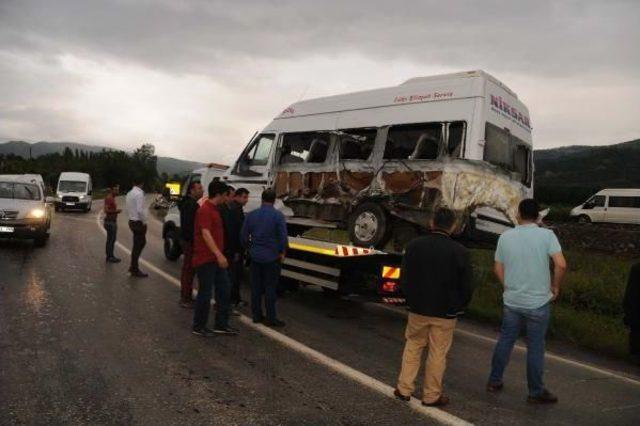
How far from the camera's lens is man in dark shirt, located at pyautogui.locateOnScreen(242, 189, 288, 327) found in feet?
23.2

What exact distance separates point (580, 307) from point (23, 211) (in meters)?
12.6

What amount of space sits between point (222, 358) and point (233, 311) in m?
2.42

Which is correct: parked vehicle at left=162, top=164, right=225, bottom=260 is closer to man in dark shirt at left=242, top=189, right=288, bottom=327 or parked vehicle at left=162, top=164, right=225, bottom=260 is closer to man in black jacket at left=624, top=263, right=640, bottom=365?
man in dark shirt at left=242, top=189, right=288, bottom=327

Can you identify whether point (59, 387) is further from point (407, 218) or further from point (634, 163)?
point (634, 163)

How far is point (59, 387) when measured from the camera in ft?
14.5

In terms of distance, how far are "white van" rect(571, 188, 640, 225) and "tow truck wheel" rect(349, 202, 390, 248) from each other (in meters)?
27.7

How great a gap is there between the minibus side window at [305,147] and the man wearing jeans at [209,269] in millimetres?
3872

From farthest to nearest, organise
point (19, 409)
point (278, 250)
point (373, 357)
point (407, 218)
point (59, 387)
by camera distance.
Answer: point (407, 218) < point (278, 250) < point (373, 357) < point (59, 387) < point (19, 409)

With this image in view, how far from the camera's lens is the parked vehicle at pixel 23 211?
43.0 ft

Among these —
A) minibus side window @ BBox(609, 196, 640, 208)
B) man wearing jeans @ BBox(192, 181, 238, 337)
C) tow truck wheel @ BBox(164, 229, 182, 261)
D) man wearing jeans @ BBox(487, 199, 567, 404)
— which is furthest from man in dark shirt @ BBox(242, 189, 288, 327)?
minibus side window @ BBox(609, 196, 640, 208)

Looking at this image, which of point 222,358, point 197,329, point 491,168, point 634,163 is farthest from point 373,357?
point 634,163

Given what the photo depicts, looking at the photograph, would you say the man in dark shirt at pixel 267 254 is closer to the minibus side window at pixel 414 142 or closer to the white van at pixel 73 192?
the minibus side window at pixel 414 142

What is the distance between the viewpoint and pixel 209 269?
6.43m

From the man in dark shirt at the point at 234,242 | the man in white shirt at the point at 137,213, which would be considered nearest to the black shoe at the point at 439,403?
the man in dark shirt at the point at 234,242
